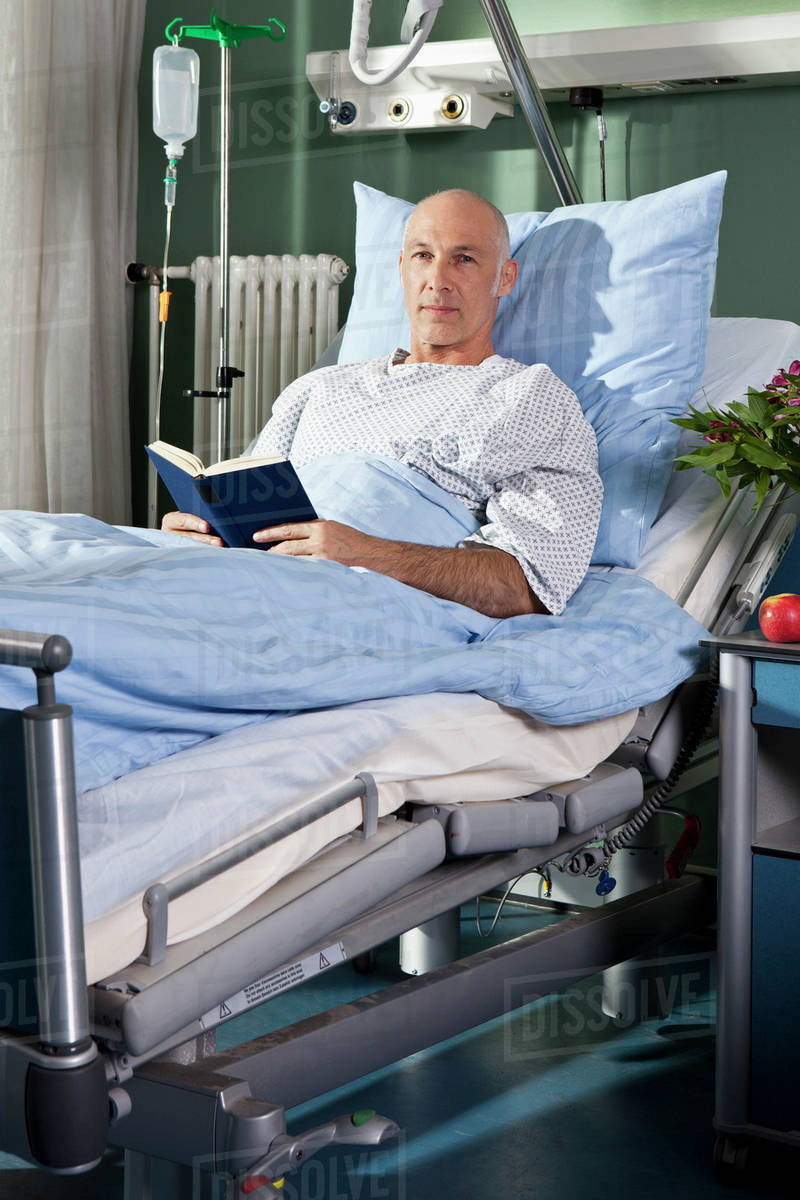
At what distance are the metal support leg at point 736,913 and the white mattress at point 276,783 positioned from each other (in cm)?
14

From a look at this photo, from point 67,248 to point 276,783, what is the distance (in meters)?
2.22

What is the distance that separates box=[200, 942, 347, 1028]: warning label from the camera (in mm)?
1214

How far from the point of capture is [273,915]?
3.97 ft

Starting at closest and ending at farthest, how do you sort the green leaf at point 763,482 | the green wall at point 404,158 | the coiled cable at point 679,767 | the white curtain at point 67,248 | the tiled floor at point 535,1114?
1. the tiled floor at point 535,1114
2. the green leaf at point 763,482
3. the coiled cable at point 679,767
4. the green wall at point 404,158
5. the white curtain at point 67,248

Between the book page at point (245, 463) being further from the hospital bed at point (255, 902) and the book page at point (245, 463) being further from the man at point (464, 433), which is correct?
the hospital bed at point (255, 902)

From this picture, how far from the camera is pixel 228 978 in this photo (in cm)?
115

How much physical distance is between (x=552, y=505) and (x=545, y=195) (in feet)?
3.90

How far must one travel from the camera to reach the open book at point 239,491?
1600 mm

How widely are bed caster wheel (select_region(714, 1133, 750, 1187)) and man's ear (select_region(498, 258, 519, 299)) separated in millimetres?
1327

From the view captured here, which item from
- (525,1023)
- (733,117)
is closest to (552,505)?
(525,1023)

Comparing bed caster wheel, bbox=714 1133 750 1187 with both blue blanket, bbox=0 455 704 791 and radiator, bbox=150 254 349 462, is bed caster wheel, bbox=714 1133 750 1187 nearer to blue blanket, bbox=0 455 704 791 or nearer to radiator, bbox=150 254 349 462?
blue blanket, bbox=0 455 704 791

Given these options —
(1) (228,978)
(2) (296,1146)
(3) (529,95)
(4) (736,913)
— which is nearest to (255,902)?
(1) (228,978)

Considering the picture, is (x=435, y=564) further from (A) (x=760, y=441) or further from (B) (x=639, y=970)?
(B) (x=639, y=970)

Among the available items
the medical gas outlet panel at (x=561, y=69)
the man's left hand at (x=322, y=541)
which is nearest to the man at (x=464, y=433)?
the man's left hand at (x=322, y=541)
